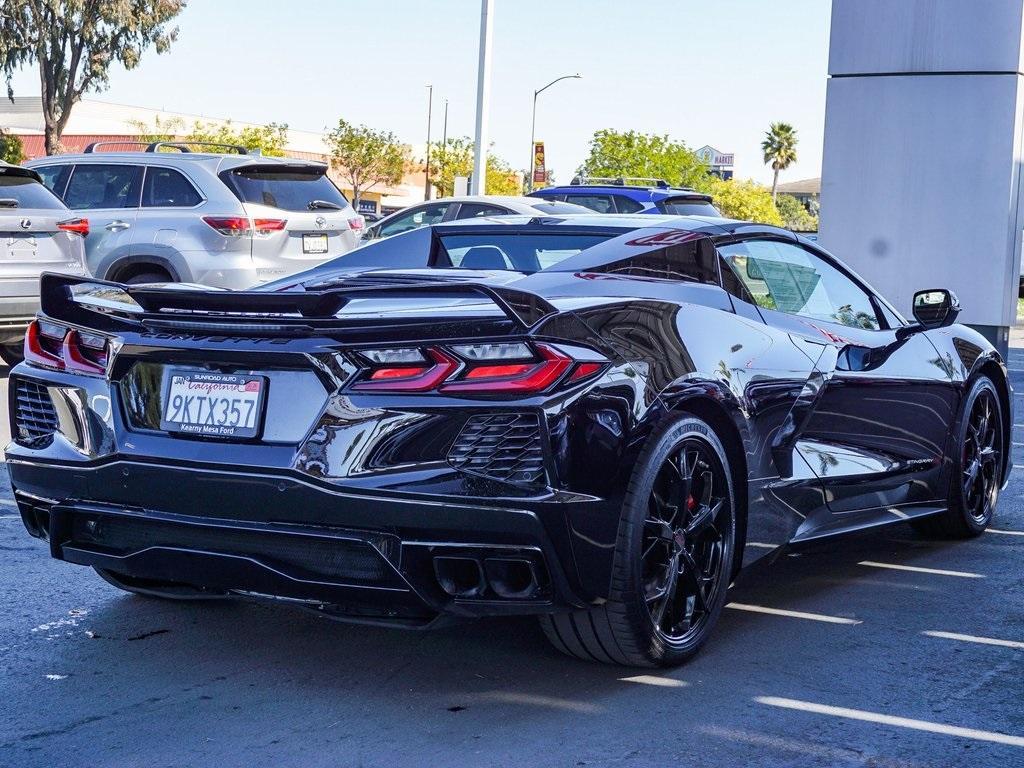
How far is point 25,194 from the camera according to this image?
11016 mm

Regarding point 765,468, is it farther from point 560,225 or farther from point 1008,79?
point 1008,79

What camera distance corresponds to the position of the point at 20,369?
4348 millimetres

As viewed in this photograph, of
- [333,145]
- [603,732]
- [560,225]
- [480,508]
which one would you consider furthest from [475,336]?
[333,145]

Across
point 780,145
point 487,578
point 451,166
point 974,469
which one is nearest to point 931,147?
point 974,469

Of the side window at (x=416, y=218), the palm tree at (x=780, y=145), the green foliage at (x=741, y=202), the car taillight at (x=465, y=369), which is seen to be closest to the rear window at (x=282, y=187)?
the side window at (x=416, y=218)

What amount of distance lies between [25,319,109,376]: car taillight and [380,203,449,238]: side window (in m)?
12.2

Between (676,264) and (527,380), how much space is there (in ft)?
4.53

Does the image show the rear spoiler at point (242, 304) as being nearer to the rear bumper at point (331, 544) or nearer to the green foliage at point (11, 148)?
the rear bumper at point (331, 544)

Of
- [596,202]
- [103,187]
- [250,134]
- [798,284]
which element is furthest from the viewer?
[250,134]

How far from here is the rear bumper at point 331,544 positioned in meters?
3.61

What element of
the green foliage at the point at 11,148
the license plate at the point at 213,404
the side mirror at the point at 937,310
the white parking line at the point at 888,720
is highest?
the green foliage at the point at 11,148

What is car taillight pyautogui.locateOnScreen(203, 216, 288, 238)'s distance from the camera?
39.5 feet

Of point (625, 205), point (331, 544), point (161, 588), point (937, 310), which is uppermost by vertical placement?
point (625, 205)

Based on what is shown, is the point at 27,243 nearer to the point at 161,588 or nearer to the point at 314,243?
the point at 314,243
